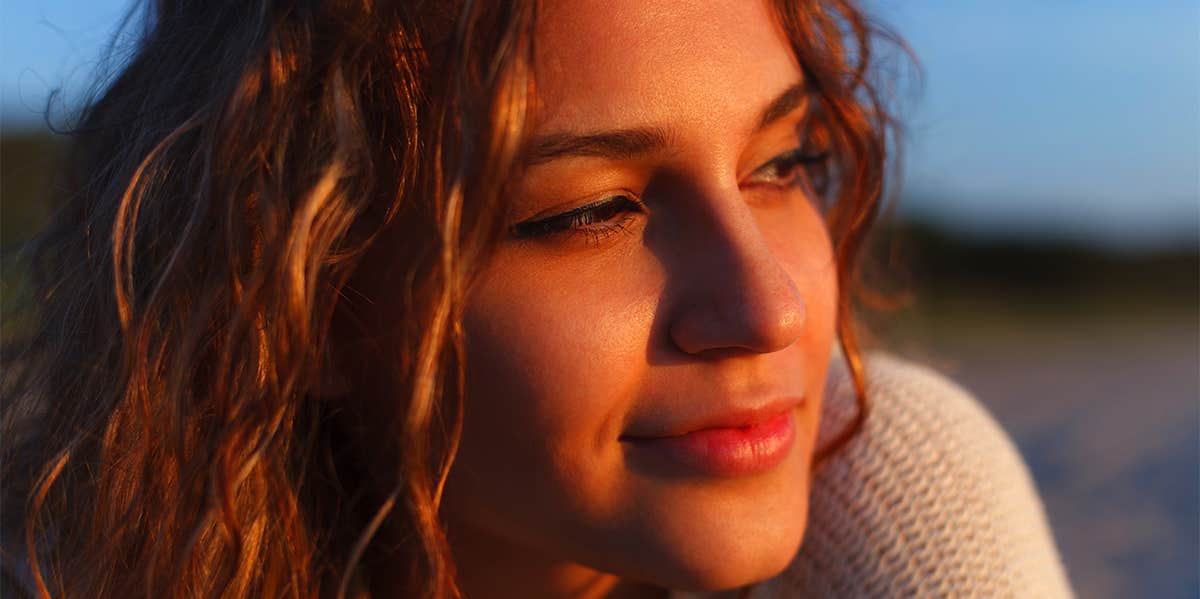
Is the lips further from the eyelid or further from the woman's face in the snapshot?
the eyelid

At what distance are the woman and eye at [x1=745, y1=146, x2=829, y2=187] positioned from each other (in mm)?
27

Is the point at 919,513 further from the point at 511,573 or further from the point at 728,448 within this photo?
the point at 511,573

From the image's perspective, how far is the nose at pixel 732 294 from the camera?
5.17 feet

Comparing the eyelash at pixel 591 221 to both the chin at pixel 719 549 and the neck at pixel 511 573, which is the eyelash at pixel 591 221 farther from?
the neck at pixel 511 573

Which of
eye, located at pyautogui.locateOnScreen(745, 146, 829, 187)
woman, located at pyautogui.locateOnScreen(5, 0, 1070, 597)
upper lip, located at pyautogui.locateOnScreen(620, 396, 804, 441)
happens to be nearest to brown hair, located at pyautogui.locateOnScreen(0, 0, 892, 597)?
woman, located at pyautogui.locateOnScreen(5, 0, 1070, 597)

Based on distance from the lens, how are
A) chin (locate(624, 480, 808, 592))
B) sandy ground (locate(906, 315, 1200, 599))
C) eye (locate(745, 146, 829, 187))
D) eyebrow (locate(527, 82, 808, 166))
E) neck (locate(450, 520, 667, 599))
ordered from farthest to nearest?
sandy ground (locate(906, 315, 1200, 599))
neck (locate(450, 520, 667, 599))
eye (locate(745, 146, 829, 187))
chin (locate(624, 480, 808, 592))
eyebrow (locate(527, 82, 808, 166))

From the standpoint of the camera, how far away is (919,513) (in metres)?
2.06

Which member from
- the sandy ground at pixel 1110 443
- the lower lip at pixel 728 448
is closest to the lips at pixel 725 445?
the lower lip at pixel 728 448

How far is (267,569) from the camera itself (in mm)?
1844

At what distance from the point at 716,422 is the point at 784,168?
1.83 feet

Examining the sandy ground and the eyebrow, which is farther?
the sandy ground

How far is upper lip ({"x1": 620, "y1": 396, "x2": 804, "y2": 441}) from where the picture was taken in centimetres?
160

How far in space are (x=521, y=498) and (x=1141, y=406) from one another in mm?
4909

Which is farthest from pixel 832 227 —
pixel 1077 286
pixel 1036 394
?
pixel 1077 286
